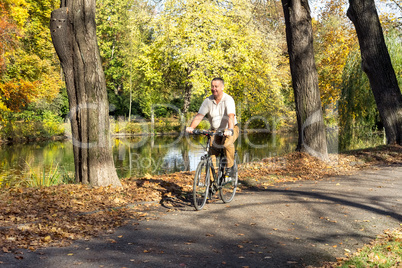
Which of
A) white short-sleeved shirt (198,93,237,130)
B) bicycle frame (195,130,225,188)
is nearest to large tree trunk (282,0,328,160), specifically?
bicycle frame (195,130,225,188)

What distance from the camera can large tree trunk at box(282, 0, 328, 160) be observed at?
12.2 metres

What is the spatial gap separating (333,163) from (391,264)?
26.5 feet

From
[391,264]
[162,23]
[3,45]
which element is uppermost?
[162,23]

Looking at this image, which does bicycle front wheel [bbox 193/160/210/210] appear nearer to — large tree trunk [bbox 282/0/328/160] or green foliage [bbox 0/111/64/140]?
large tree trunk [bbox 282/0/328/160]

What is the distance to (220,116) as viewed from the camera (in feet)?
24.1

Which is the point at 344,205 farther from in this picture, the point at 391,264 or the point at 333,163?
the point at 333,163

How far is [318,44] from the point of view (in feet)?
127

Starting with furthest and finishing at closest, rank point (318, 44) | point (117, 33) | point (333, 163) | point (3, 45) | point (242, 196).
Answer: point (117, 33) → point (318, 44) → point (3, 45) → point (333, 163) → point (242, 196)

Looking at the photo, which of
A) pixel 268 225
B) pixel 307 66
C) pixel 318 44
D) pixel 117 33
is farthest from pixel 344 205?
pixel 117 33

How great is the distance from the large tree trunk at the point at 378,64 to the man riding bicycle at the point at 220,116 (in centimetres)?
961

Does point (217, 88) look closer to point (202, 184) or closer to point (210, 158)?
point (210, 158)

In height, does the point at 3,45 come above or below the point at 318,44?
below

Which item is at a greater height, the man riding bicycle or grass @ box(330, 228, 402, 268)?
the man riding bicycle

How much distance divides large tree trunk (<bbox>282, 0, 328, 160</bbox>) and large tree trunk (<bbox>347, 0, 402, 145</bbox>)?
11.4 feet
